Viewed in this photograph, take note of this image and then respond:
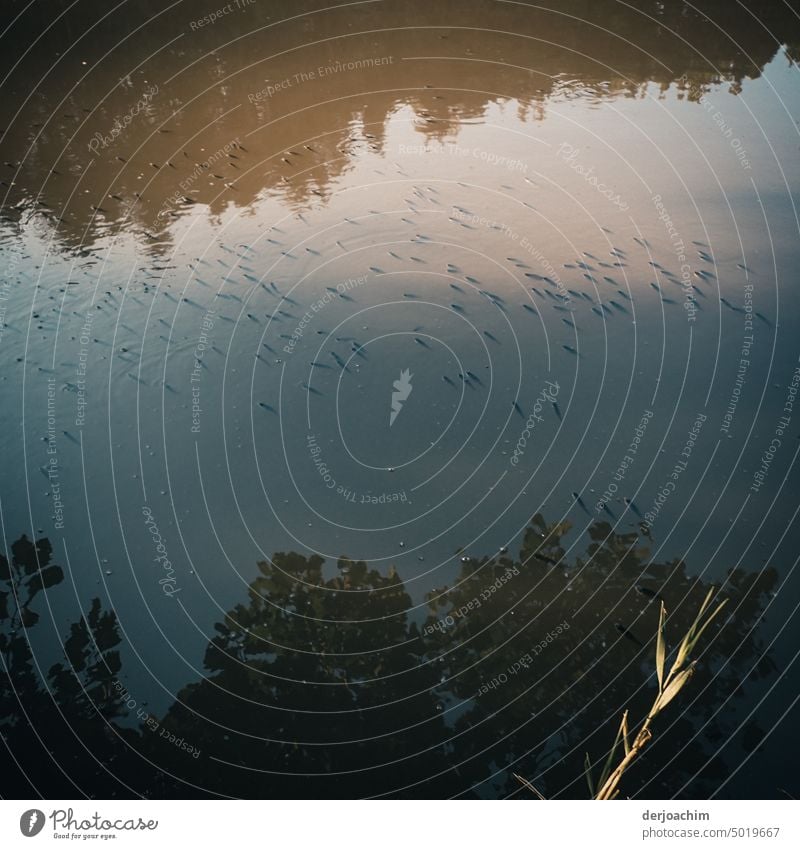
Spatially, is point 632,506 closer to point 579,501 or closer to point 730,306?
point 579,501

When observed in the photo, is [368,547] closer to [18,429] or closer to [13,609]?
[13,609]

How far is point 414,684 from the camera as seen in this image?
6406 mm

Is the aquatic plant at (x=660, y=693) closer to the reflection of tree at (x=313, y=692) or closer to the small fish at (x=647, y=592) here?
the reflection of tree at (x=313, y=692)

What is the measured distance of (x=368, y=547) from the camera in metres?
7.27

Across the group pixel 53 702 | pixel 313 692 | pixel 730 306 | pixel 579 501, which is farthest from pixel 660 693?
pixel 730 306

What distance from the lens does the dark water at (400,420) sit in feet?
20.3

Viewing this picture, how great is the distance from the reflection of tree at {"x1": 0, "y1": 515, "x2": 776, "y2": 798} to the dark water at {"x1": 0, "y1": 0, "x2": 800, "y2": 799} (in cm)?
2

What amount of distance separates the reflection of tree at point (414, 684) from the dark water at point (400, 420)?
0.02 m

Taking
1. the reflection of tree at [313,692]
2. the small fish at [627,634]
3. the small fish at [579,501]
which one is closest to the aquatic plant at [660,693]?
the reflection of tree at [313,692]

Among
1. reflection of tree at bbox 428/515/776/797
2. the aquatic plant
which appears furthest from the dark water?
the aquatic plant

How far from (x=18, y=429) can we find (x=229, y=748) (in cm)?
391

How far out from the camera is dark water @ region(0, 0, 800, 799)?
20.3 ft

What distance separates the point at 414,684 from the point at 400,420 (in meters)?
2.60

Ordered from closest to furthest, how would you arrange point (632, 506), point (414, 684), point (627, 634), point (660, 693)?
point (660, 693) → point (414, 684) → point (627, 634) → point (632, 506)
